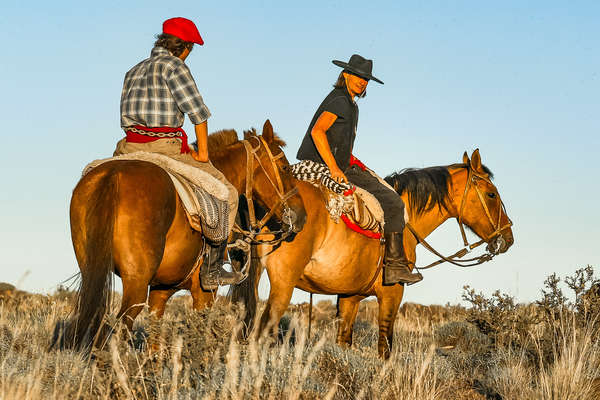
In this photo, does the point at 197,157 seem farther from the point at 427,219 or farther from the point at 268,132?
the point at 427,219

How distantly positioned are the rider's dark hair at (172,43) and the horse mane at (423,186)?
3.80m

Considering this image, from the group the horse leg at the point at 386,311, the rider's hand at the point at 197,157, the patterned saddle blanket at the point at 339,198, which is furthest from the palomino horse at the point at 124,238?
the horse leg at the point at 386,311

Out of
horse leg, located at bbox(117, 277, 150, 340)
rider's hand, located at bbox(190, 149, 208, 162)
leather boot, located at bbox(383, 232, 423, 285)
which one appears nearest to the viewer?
horse leg, located at bbox(117, 277, 150, 340)

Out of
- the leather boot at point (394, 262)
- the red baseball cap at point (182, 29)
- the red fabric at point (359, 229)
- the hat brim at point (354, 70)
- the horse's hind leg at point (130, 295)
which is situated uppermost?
the hat brim at point (354, 70)

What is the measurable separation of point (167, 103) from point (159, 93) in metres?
0.11

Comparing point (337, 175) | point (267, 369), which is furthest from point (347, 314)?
point (267, 369)

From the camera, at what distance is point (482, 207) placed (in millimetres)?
9117

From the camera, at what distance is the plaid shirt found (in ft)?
18.7

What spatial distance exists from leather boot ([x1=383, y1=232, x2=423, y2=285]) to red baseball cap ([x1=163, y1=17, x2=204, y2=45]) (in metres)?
3.40

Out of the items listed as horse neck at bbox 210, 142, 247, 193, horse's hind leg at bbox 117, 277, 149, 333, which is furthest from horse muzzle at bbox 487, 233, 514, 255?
horse's hind leg at bbox 117, 277, 149, 333

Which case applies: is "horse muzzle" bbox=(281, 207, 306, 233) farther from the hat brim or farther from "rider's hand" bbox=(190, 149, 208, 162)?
the hat brim

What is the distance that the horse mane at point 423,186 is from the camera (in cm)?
887

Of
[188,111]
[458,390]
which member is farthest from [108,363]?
[458,390]

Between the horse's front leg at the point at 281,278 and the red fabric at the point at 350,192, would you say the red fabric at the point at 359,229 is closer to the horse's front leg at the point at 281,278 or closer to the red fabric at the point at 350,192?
the red fabric at the point at 350,192
